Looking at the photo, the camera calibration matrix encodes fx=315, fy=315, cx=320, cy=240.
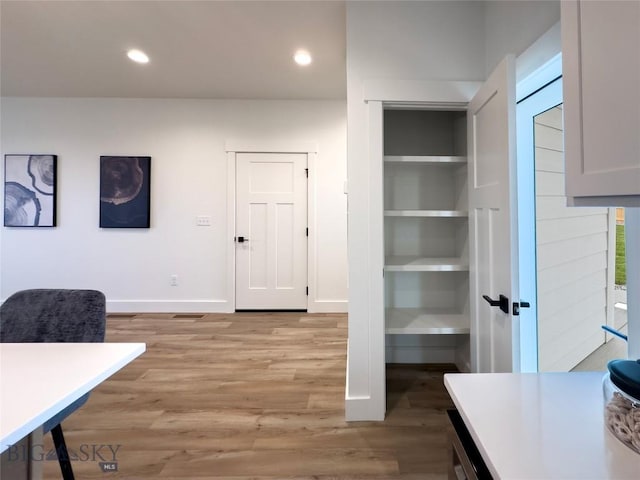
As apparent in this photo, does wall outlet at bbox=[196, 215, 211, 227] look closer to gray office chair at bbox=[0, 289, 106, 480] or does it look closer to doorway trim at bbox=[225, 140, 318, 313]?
doorway trim at bbox=[225, 140, 318, 313]

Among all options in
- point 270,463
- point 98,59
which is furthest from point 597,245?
point 98,59

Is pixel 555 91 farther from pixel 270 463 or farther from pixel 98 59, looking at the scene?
pixel 98 59

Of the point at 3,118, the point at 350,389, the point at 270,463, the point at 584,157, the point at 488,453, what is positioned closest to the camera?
the point at 488,453

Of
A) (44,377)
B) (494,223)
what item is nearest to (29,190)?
(44,377)

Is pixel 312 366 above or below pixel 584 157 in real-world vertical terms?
below

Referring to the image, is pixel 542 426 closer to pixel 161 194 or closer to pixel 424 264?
pixel 424 264

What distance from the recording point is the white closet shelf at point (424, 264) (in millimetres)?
2021

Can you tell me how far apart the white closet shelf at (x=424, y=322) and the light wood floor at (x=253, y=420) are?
47cm

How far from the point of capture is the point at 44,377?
0.82 meters

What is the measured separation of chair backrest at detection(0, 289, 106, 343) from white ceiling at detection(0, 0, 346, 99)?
7.13ft

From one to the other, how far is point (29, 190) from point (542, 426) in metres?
5.56

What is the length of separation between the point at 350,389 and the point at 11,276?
15.8ft

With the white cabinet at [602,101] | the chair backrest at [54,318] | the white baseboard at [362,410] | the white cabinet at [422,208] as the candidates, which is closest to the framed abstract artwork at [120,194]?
the chair backrest at [54,318]

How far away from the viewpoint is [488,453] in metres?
0.62
